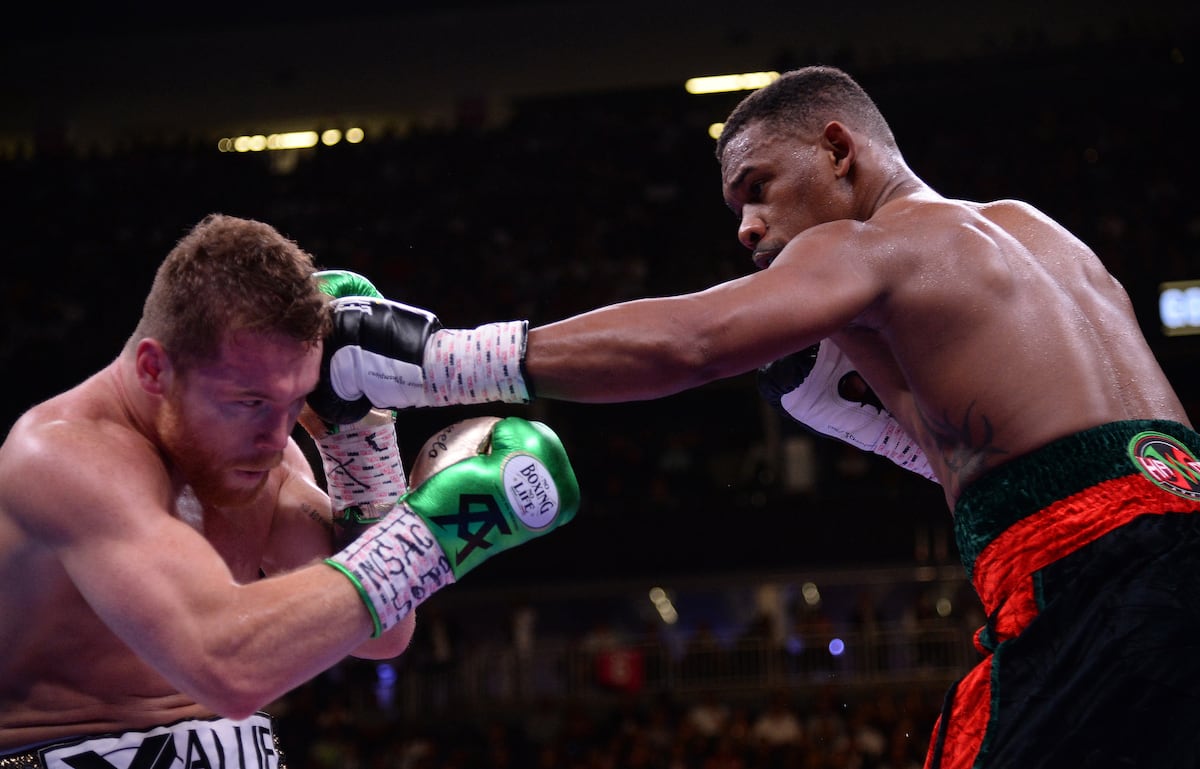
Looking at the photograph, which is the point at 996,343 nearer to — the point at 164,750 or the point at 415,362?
the point at 415,362

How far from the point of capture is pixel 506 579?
1268 centimetres

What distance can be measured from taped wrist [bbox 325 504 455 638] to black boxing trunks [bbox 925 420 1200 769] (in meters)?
1.00

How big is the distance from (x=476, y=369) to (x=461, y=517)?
0.30 metres

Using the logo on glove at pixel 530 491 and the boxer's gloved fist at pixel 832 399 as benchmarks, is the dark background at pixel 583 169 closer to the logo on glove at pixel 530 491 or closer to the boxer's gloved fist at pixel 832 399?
the boxer's gloved fist at pixel 832 399

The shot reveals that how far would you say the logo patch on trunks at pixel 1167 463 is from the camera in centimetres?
215

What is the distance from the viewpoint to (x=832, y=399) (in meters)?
2.99

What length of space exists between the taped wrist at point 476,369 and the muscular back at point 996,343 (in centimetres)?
72

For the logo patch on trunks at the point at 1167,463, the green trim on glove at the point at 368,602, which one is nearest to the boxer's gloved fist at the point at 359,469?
the green trim on glove at the point at 368,602

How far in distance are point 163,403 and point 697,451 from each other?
38.9 feet

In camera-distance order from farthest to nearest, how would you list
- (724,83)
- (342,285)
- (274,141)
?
(274,141)
(724,83)
(342,285)

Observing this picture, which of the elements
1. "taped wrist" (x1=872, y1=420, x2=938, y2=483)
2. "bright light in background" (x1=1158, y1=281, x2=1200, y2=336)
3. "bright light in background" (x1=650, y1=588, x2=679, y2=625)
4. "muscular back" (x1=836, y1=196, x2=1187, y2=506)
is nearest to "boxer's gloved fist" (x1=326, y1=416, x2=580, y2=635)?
"muscular back" (x1=836, y1=196, x2=1187, y2=506)

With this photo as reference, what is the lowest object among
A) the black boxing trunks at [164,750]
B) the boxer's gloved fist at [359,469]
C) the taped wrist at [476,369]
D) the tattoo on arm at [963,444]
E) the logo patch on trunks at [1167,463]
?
the black boxing trunks at [164,750]

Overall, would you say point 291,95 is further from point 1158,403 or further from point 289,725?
point 1158,403

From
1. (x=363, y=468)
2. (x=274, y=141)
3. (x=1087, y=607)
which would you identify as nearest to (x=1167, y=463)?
(x=1087, y=607)
